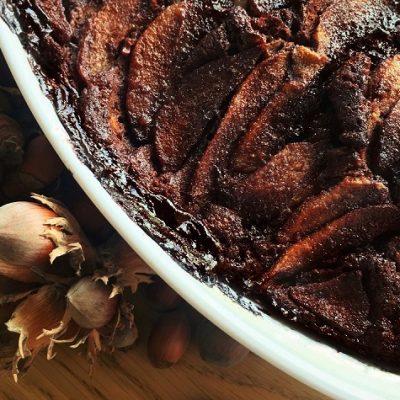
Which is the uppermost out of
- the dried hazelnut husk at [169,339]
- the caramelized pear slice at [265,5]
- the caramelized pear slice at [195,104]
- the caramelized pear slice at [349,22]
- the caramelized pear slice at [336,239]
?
the caramelized pear slice at [265,5]

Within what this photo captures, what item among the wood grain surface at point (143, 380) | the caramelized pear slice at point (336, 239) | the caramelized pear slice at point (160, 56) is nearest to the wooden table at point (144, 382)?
the wood grain surface at point (143, 380)

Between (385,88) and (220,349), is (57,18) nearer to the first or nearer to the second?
(385,88)

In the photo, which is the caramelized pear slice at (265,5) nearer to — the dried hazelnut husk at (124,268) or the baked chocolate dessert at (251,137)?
the baked chocolate dessert at (251,137)

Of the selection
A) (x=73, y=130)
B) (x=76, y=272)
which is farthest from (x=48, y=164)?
(x=76, y=272)

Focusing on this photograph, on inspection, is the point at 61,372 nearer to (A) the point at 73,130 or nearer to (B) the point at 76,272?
(B) the point at 76,272

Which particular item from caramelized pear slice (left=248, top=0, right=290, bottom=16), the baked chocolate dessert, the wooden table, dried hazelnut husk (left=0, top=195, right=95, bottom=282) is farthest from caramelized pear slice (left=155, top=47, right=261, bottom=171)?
the wooden table

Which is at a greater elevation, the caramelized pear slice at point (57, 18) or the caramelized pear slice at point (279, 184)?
the caramelized pear slice at point (57, 18)

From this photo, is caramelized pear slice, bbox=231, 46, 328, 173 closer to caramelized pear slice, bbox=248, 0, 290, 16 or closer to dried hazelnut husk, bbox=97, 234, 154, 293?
caramelized pear slice, bbox=248, 0, 290, 16
